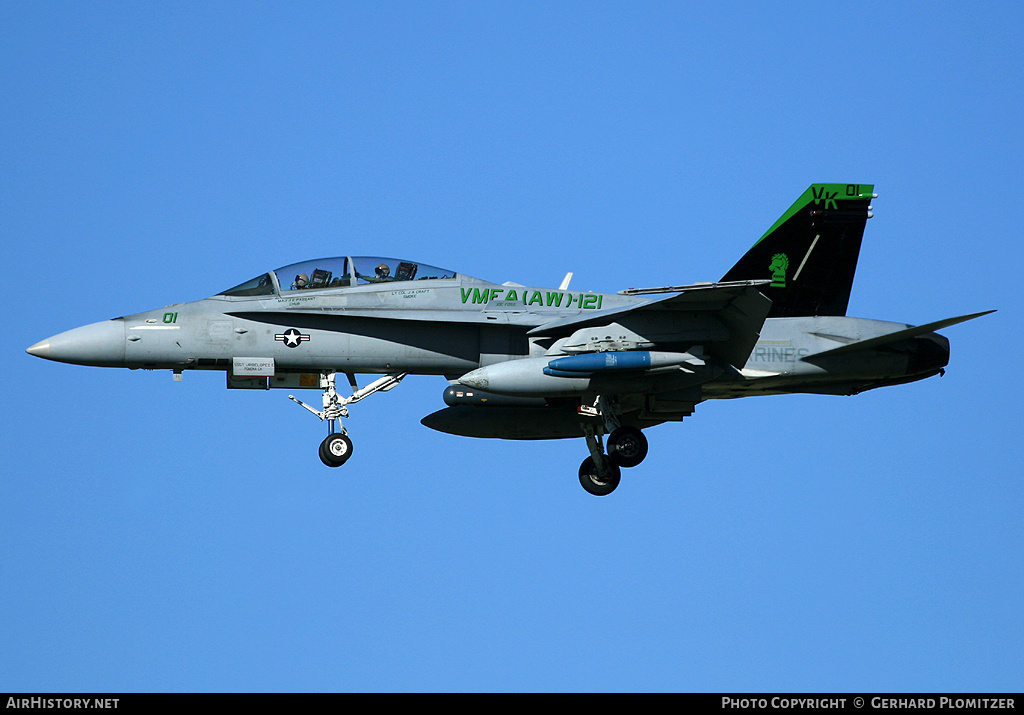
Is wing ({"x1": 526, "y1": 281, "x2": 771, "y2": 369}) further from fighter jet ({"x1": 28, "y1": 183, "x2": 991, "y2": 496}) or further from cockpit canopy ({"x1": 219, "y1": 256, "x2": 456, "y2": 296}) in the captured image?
cockpit canopy ({"x1": 219, "y1": 256, "x2": 456, "y2": 296})

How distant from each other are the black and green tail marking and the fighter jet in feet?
0.07

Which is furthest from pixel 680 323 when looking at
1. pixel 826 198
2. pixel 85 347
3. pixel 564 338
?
pixel 85 347

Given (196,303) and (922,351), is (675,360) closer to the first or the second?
(922,351)

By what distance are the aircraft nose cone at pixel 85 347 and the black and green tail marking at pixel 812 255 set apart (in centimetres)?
959

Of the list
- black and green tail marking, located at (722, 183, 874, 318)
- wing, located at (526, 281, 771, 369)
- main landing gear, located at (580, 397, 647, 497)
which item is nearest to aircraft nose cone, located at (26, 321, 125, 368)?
wing, located at (526, 281, 771, 369)

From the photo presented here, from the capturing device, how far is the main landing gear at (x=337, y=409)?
20.4 metres

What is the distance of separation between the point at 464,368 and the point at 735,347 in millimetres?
4091

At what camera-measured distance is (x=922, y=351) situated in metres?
21.5

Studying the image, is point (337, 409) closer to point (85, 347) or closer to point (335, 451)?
point (335, 451)
